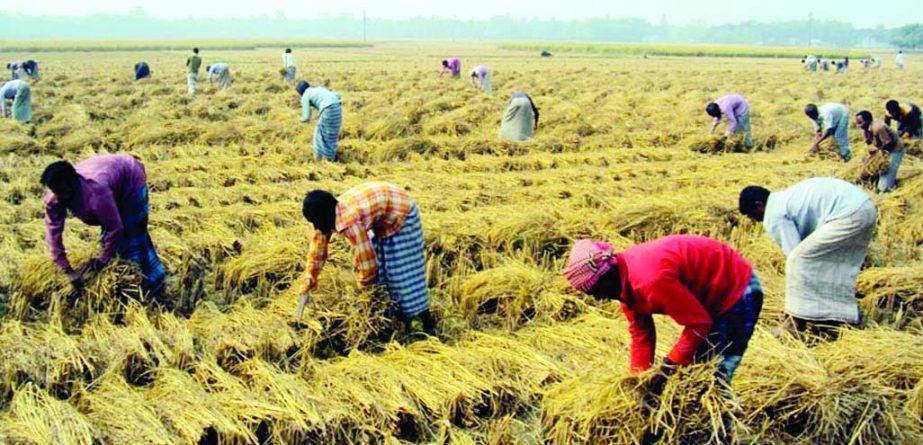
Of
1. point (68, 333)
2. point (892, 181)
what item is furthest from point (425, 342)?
point (892, 181)

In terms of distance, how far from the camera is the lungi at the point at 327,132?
8445mm

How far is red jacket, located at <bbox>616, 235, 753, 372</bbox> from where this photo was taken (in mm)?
2402

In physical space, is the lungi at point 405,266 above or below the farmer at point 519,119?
below

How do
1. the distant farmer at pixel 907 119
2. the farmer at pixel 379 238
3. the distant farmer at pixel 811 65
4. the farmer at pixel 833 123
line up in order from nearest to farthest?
1. the farmer at pixel 379 238
2. the distant farmer at pixel 907 119
3. the farmer at pixel 833 123
4. the distant farmer at pixel 811 65

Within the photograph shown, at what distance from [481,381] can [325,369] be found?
2.42 ft

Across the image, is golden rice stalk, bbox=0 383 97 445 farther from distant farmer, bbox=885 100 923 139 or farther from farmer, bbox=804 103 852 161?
farmer, bbox=804 103 852 161

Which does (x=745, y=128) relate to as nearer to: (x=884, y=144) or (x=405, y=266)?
(x=884, y=144)

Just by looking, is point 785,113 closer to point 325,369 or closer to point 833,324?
point 833,324

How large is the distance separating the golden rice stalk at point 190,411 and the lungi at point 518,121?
7.23 m

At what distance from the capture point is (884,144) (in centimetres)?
709

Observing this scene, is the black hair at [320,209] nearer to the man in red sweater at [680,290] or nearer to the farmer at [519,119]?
the man in red sweater at [680,290]

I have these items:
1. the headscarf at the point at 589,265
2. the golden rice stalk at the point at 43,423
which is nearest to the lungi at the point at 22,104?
the golden rice stalk at the point at 43,423

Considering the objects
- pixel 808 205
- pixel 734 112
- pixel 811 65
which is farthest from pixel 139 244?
pixel 811 65

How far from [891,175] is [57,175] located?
7252 millimetres
